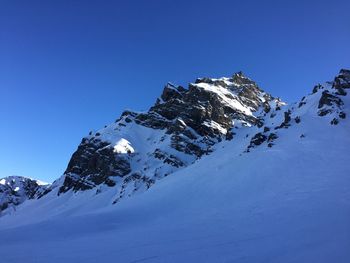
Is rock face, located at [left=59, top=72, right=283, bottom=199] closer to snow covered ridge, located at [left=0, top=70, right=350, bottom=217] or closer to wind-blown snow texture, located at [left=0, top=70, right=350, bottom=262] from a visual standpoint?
snow covered ridge, located at [left=0, top=70, right=350, bottom=217]

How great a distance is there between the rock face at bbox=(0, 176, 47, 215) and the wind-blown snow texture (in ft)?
132

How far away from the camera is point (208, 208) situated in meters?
34.1

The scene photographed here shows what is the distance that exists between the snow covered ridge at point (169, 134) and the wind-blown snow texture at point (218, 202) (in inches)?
20.2

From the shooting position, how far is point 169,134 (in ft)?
331

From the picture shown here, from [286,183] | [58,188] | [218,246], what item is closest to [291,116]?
[286,183]

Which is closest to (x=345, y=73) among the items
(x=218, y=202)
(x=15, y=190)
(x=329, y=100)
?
(x=329, y=100)

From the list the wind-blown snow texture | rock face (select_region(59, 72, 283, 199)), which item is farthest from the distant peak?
rock face (select_region(59, 72, 283, 199))

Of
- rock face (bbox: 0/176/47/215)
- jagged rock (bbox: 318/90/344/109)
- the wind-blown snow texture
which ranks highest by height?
rock face (bbox: 0/176/47/215)

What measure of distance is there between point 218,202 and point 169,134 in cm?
6582

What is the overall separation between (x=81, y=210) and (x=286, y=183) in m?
56.6

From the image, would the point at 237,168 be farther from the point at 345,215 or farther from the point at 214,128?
the point at 214,128

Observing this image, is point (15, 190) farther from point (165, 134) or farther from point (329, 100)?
point (329, 100)

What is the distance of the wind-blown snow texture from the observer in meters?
17.7

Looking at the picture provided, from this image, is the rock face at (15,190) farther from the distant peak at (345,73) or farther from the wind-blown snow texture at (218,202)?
the distant peak at (345,73)
